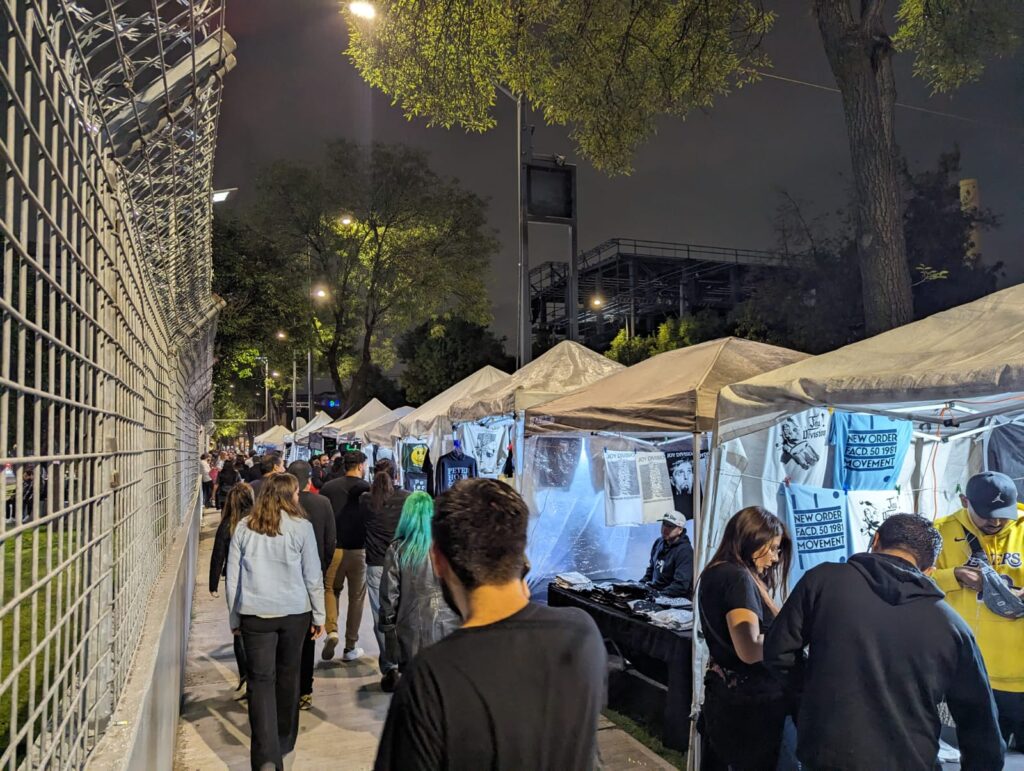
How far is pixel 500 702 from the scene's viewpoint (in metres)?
1.77

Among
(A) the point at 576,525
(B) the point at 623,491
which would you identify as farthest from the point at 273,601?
(A) the point at 576,525

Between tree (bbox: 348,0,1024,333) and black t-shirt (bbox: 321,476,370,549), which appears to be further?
tree (bbox: 348,0,1024,333)

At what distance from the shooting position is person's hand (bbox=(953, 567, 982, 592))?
419 cm

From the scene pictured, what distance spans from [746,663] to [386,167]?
2877 cm

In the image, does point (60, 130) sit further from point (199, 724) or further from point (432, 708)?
point (199, 724)

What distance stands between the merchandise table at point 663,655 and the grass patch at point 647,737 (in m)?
0.05

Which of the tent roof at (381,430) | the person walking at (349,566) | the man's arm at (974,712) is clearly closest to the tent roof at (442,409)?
the tent roof at (381,430)

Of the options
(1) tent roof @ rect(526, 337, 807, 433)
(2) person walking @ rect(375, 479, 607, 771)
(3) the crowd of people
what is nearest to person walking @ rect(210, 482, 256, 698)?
(3) the crowd of people

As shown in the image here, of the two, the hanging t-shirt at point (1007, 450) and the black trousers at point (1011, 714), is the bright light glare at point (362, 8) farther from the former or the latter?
the black trousers at point (1011, 714)

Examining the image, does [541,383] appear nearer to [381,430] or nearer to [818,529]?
[818,529]

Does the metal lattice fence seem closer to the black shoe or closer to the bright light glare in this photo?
the black shoe

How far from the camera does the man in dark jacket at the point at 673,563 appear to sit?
6.78m

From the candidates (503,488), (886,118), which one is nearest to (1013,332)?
(503,488)

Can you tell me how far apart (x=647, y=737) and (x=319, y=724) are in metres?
2.43
